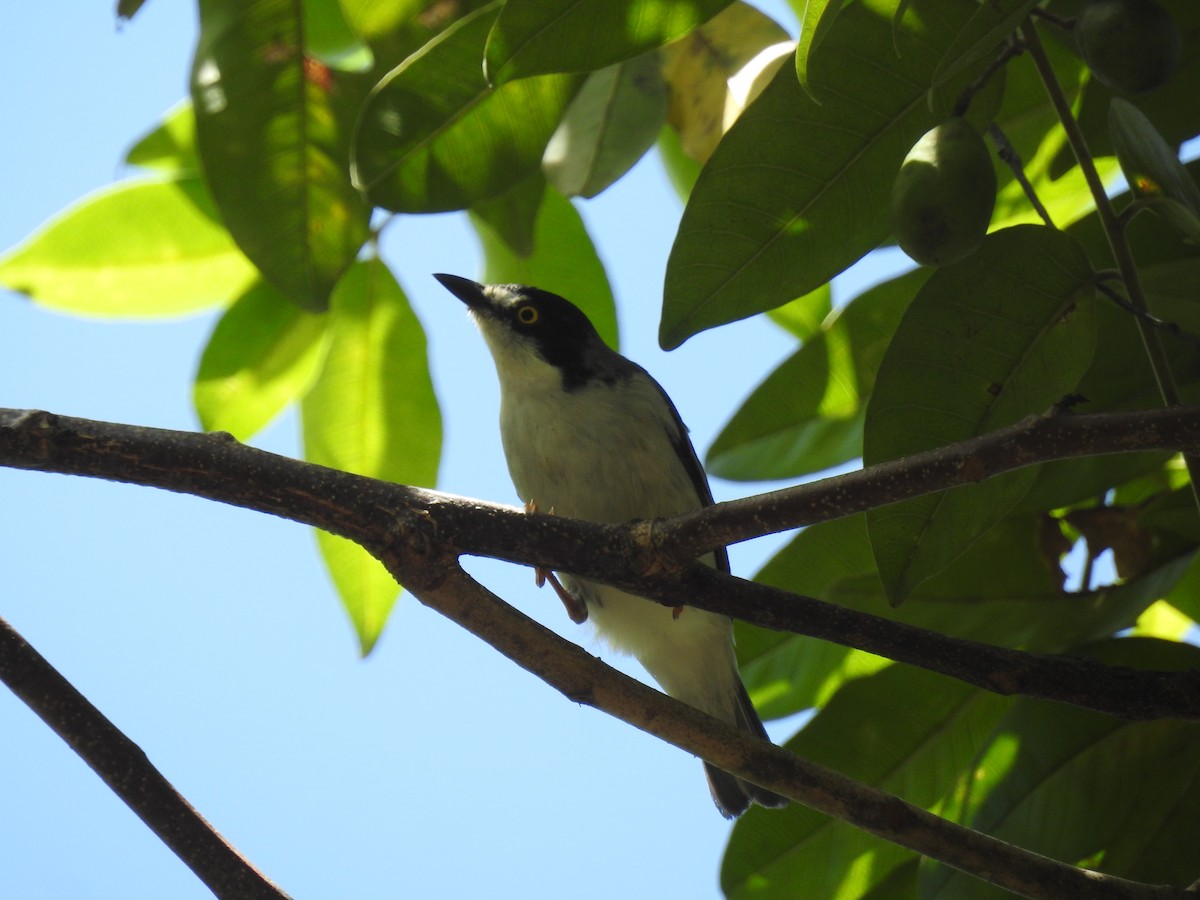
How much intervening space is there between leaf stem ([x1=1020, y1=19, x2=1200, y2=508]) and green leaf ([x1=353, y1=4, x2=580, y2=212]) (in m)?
0.82

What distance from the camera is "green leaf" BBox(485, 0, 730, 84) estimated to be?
5.28 feet

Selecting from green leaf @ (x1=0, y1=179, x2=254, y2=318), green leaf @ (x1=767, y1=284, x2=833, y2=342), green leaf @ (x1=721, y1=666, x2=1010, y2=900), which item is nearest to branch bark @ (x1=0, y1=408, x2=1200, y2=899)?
green leaf @ (x1=721, y1=666, x2=1010, y2=900)

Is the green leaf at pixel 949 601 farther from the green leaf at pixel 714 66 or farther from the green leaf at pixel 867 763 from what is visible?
the green leaf at pixel 714 66

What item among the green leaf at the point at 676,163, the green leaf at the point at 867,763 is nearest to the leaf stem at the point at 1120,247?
the green leaf at the point at 867,763

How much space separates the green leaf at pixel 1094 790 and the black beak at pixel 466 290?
197cm

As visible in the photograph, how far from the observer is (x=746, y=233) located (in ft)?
6.13

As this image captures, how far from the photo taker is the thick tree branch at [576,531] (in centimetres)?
156

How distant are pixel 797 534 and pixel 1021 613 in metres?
0.44

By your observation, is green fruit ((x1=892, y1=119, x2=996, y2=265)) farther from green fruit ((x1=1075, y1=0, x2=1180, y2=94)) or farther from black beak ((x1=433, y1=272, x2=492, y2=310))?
black beak ((x1=433, y1=272, x2=492, y2=310))

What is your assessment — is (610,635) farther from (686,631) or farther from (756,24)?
(756,24)

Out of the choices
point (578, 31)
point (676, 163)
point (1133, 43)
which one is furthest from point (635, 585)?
point (676, 163)

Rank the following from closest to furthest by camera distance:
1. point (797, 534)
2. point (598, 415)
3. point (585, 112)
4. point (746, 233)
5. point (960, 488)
A: point (960, 488), point (746, 233), point (797, 534), point (585, 112), point (598, 415)

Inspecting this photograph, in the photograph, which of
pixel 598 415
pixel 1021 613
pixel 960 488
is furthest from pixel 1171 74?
pixel 598 415

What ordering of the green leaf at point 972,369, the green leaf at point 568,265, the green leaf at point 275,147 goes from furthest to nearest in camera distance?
the green leaf at point 568,265 → the green leaf at point 275,147 → the green leaf at point 972,369
